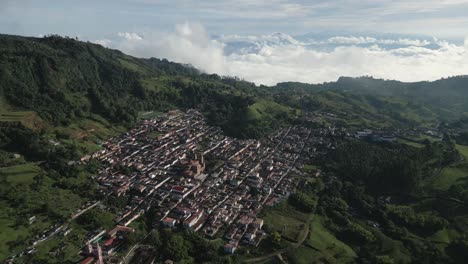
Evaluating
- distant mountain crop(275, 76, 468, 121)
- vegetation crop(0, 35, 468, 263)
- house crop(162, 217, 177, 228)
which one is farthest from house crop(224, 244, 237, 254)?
distant mountain crop(275, 76, 468, 121)

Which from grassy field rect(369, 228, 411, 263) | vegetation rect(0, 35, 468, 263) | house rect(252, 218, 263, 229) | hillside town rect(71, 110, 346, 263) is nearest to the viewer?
vegetation rect(0, 35, 468, 263)

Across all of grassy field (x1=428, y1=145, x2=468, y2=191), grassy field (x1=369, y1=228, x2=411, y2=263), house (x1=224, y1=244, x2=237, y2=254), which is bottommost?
grassy field (x1=369, y1=228, x2=411, y2=263)

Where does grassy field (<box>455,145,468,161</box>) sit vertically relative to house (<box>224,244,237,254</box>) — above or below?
above

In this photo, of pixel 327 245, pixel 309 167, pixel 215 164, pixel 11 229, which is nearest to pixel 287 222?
pixel 327 245

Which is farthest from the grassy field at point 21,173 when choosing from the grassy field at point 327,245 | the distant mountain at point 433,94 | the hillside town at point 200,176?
the distant mountain at point 433,94

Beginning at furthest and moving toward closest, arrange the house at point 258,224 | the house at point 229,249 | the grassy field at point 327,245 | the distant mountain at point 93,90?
the distant mountain at point 93,90, the house at point 258,224, the grassy field at point 327,245, the house at point 229,249

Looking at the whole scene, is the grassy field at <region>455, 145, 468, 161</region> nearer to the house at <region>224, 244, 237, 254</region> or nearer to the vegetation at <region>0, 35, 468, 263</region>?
the vegetation at <region>0, 35, 468, 263</region>

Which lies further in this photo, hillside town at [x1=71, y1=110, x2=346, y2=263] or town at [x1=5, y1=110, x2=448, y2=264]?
hillside town at [x1=71, y1=110, x2=346, y2=263]

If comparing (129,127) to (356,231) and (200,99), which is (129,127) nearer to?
(200,99)

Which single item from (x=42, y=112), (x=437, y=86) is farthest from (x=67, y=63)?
(x=437, y=86)

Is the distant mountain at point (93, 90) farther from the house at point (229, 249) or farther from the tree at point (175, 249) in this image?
the house at point (229, 249)
